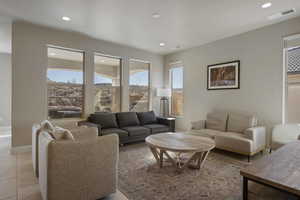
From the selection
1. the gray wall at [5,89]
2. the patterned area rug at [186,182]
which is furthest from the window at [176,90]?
the gray wall at [5,89]

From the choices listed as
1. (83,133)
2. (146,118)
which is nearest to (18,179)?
(83,133)

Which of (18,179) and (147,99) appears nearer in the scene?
(18,179)

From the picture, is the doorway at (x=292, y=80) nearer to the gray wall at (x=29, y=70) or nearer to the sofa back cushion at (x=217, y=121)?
the sofa back cushion at (x=217, y=121)

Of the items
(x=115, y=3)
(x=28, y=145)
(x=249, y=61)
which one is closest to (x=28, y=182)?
(x=28, y=145)

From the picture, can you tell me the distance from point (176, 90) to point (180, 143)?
3.53 m

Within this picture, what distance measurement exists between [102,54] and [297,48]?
467 cm

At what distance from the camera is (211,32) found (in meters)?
4.15

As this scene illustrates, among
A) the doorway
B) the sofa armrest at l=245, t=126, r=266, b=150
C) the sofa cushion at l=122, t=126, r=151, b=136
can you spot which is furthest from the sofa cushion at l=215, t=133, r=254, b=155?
the sofa cushion at l=122, t=126, r=151, b=136

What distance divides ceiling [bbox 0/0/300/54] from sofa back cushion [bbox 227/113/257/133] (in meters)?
2.06

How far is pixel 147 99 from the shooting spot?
19.7 feet

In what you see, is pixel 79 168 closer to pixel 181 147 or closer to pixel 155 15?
pixel 181 147

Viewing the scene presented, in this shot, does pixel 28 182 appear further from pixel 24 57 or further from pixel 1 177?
pixel 24 57

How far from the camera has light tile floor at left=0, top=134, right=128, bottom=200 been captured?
2098mm

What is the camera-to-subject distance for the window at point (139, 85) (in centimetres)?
560
